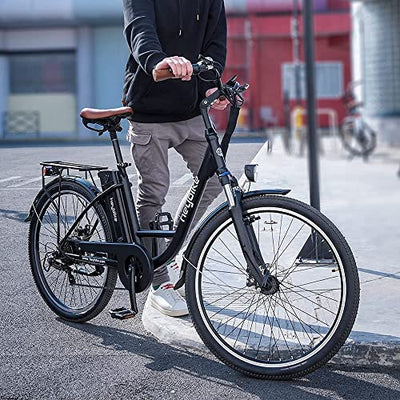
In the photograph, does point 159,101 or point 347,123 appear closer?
point 159,101

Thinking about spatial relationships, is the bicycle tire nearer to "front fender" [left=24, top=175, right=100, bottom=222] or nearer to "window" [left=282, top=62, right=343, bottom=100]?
"front fender" [left=24, top=175, right=100, bottom=222]

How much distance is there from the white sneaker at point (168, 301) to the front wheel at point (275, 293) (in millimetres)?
345

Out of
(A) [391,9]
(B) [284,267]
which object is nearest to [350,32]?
(A) [391,9]

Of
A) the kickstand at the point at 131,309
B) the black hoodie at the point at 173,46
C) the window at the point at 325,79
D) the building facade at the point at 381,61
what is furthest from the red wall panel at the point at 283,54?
the kickstand at the point at 131,309

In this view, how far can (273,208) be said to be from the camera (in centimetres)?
360

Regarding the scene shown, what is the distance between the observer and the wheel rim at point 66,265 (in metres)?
4.29

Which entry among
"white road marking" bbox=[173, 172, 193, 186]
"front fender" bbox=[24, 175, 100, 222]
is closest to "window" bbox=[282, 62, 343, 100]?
"white road marking" bbox=[173, 172, 193, 186]

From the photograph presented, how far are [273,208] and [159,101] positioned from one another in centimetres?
85

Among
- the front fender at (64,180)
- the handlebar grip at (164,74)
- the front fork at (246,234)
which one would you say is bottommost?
the front fork at (246,234)

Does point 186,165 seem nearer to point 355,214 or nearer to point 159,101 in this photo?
point 159,101

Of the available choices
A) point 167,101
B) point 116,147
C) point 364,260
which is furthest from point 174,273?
point 364,260

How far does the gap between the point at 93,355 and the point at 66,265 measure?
567 millimetres

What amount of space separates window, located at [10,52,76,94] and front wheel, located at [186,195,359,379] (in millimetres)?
1544

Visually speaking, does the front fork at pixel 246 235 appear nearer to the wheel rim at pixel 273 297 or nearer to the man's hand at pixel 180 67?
the wheel rim at pixel 273 297
